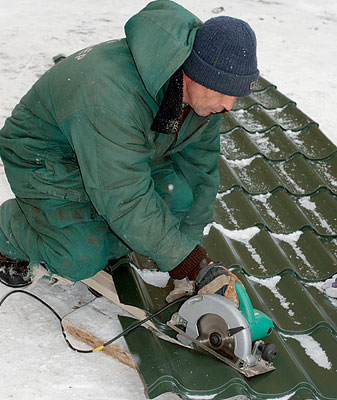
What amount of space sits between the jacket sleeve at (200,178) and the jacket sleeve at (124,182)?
484mm

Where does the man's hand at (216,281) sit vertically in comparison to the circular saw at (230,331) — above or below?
above

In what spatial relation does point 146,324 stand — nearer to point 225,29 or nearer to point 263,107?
point 225,29

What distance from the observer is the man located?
79.9 inches

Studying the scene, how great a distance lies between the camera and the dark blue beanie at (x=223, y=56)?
2004 millimetres

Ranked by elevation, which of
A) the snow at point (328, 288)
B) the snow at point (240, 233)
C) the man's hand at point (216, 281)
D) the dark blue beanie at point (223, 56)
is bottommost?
the snow at point (240, 233)

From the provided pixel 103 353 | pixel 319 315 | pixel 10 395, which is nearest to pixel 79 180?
pixel 103 353

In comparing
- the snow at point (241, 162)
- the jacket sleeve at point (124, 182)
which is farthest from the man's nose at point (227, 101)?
the snow at point (241, 162)

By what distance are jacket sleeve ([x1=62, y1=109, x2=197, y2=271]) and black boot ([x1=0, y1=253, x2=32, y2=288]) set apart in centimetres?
76

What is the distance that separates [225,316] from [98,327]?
0.62 metres

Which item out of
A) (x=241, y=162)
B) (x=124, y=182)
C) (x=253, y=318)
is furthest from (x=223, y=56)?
(x=241, y=162)

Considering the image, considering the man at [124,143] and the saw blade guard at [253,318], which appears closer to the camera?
the man at [124,143]

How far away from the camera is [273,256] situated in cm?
294

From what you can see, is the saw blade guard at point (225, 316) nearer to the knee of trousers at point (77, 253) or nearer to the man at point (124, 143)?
the man at point (124, 143)

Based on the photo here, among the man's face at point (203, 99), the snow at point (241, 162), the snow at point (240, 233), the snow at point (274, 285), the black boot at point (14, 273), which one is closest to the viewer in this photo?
the man's face at point (203, 99)
